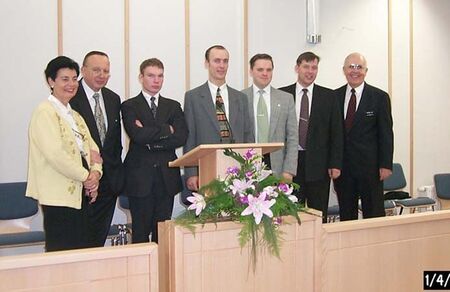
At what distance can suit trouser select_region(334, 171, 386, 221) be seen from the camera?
397 cm

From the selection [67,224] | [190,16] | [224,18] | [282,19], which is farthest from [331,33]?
[67,224]

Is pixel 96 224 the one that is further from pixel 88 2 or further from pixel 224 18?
pixel 224 18

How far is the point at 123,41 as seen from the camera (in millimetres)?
4734

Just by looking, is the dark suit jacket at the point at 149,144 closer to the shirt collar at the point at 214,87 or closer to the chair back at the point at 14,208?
the shirt collar at the point at 214,87

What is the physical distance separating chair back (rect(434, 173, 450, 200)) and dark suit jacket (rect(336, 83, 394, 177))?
2576 mm

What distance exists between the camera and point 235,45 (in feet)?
17.2

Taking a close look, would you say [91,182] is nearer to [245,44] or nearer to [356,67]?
[356,67]

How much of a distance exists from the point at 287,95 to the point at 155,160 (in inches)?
45.1

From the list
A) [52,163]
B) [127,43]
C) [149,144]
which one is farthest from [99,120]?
[127,43]

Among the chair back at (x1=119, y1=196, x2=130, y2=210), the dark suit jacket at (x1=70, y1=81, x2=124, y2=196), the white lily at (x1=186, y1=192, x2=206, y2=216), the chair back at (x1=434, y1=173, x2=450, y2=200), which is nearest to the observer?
the white lily at (x1=186, y1=192, x2=206, y2=216)

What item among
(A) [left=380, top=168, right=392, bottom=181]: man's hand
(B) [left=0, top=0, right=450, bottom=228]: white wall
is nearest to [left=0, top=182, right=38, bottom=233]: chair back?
(B) [left=0, top=0, right=450, bottom=228]: white wall

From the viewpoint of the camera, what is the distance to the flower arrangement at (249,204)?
1996 mm

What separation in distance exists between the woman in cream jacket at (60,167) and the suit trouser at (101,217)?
1.54 ft

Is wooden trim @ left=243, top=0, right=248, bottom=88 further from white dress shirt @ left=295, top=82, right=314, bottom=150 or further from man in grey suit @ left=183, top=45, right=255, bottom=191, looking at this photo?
man in grey suit @ left=183, top=45, right=255, bottom=191
